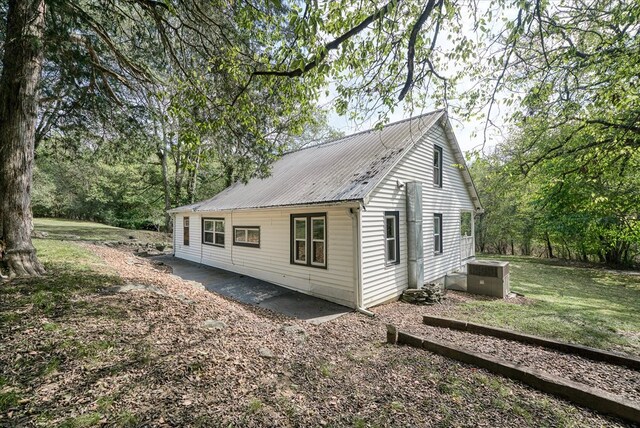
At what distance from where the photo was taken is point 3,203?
4758 mm

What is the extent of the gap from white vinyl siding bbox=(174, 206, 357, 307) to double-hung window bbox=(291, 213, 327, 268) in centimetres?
11

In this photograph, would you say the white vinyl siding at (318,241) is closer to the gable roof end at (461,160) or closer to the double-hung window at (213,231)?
the double-hung window at (213,231)

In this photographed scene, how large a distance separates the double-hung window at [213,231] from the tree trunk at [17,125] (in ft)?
24.2

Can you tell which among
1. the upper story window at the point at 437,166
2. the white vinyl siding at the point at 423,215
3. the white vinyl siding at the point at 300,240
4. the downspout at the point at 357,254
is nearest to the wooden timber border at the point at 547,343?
the downspout at the point at 357,254

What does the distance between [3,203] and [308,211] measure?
6.29 metres

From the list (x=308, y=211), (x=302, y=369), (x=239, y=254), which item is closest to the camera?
(x=302, y=369)

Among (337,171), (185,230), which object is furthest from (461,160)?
(185,230)

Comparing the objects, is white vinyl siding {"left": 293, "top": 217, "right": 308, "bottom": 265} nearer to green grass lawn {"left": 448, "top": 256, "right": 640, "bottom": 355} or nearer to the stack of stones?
the stack of stones

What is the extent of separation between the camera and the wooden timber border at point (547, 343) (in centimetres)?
393

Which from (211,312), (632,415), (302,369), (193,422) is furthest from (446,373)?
(211,312)

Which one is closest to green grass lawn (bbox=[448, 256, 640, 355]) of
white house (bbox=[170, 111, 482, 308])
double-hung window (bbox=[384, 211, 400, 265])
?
double-hung window (bbox=[384, 211, 400, 265])

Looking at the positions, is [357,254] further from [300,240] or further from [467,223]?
[467,223]

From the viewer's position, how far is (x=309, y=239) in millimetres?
8266

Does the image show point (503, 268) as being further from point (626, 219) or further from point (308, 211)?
point (626, 219)
